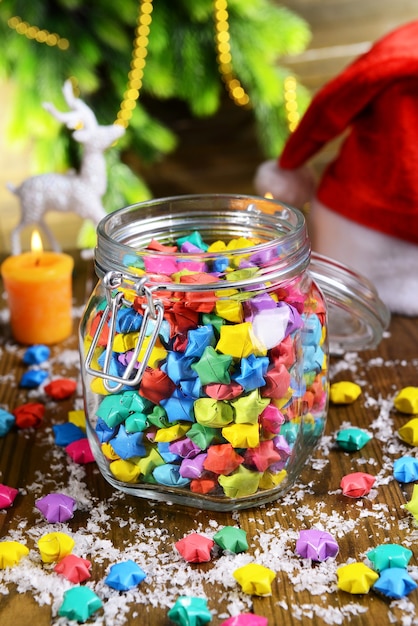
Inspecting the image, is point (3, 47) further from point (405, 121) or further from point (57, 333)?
point (405, 121)

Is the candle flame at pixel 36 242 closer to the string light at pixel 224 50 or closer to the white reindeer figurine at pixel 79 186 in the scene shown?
the white reindeer figurine at pixel 79 186

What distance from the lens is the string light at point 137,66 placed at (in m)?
1.41

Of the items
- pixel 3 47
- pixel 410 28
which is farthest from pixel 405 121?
pixel 3 47

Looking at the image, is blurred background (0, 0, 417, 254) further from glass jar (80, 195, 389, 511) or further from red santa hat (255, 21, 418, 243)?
glass jar (80, 195, 389, 511)

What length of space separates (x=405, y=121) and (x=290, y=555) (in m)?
0.60

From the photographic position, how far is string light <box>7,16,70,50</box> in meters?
1.38

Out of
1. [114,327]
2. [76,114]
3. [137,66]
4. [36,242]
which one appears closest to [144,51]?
[137,66]

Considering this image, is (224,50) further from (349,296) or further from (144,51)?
(349,296)

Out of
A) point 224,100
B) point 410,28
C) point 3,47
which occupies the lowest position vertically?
point 224,100

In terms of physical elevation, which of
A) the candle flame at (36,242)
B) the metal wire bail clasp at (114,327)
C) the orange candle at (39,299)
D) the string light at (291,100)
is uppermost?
the metal wire bail clasp at (114,327)

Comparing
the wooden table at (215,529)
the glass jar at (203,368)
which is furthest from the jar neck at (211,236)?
the wooden table at (215,529)

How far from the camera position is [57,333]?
3.26 ft

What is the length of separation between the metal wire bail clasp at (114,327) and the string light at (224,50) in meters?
0.92

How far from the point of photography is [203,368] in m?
0.60
